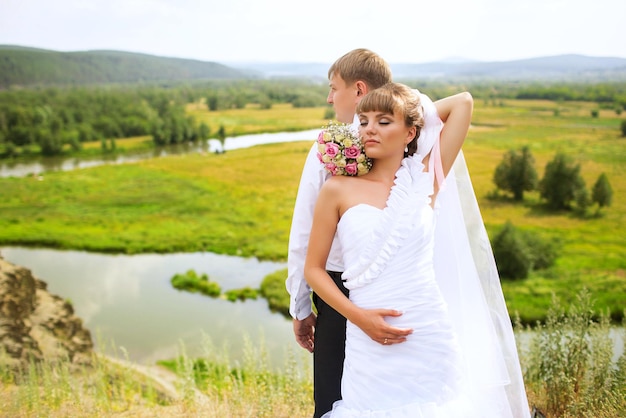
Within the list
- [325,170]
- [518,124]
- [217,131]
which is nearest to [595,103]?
[518,124]

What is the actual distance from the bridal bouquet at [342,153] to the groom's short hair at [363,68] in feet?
1.00

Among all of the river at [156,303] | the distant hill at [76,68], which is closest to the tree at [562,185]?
the river at [156,303]

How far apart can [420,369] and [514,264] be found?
58.7 ft

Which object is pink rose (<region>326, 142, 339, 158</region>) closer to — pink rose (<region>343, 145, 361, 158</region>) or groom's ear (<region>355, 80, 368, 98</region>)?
pink rose (<region>343, 145, 361, 158</region>)

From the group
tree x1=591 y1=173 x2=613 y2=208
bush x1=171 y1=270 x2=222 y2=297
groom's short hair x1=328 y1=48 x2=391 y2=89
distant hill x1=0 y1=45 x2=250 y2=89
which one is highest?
distant hill x1=0 y1=45 x2=250 y2=89

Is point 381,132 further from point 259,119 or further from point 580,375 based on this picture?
point 259,119

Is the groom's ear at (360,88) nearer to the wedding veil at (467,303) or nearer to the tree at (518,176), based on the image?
the wedding veil at (467,303)

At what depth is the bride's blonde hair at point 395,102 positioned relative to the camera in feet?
5.90

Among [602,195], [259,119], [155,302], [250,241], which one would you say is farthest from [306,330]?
[259,119]

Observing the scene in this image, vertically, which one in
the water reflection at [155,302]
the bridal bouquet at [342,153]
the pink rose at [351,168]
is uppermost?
the bridal bouquet at [342,153]

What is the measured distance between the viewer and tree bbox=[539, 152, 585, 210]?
88.4 feet

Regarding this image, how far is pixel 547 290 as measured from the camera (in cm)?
1670

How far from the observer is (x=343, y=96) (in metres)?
2.10

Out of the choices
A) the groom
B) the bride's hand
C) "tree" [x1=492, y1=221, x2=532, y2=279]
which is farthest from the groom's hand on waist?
"tree" [x1=492, y1=221, x2=532, y2=279]
